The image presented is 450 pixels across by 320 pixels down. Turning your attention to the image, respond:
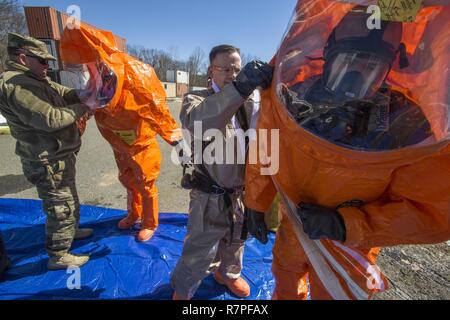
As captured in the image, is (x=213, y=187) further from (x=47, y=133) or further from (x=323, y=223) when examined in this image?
(x=47, y=133)

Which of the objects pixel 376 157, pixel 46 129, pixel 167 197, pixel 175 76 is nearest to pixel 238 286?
pixel 376 157

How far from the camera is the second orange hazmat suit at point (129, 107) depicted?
2426mm

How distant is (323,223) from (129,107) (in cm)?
208

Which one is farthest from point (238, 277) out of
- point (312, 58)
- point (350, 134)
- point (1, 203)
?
point (1, 203)

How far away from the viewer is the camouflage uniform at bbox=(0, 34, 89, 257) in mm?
1963

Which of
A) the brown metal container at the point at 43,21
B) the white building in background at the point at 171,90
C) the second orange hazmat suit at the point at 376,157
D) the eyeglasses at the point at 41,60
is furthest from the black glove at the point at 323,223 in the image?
the white building in background at the point at 171,90

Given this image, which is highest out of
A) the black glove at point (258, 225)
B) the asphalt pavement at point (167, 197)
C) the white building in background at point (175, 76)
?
the white building in background at point (175, 76)

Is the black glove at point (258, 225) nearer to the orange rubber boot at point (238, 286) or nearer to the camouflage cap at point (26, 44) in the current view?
the orange rubber boot at point (238, 286)

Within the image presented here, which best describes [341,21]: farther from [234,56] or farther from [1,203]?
[1,203]

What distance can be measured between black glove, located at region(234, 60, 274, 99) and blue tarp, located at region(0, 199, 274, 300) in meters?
1.83

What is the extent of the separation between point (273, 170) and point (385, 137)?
0.50 meters

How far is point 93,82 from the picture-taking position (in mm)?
2588

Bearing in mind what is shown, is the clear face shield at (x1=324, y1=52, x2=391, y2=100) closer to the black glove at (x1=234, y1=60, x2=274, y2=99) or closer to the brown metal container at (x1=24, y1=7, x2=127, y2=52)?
the black glove at (x1=234, y1=60, x2=274, y2=99)

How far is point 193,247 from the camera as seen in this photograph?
1828mm
